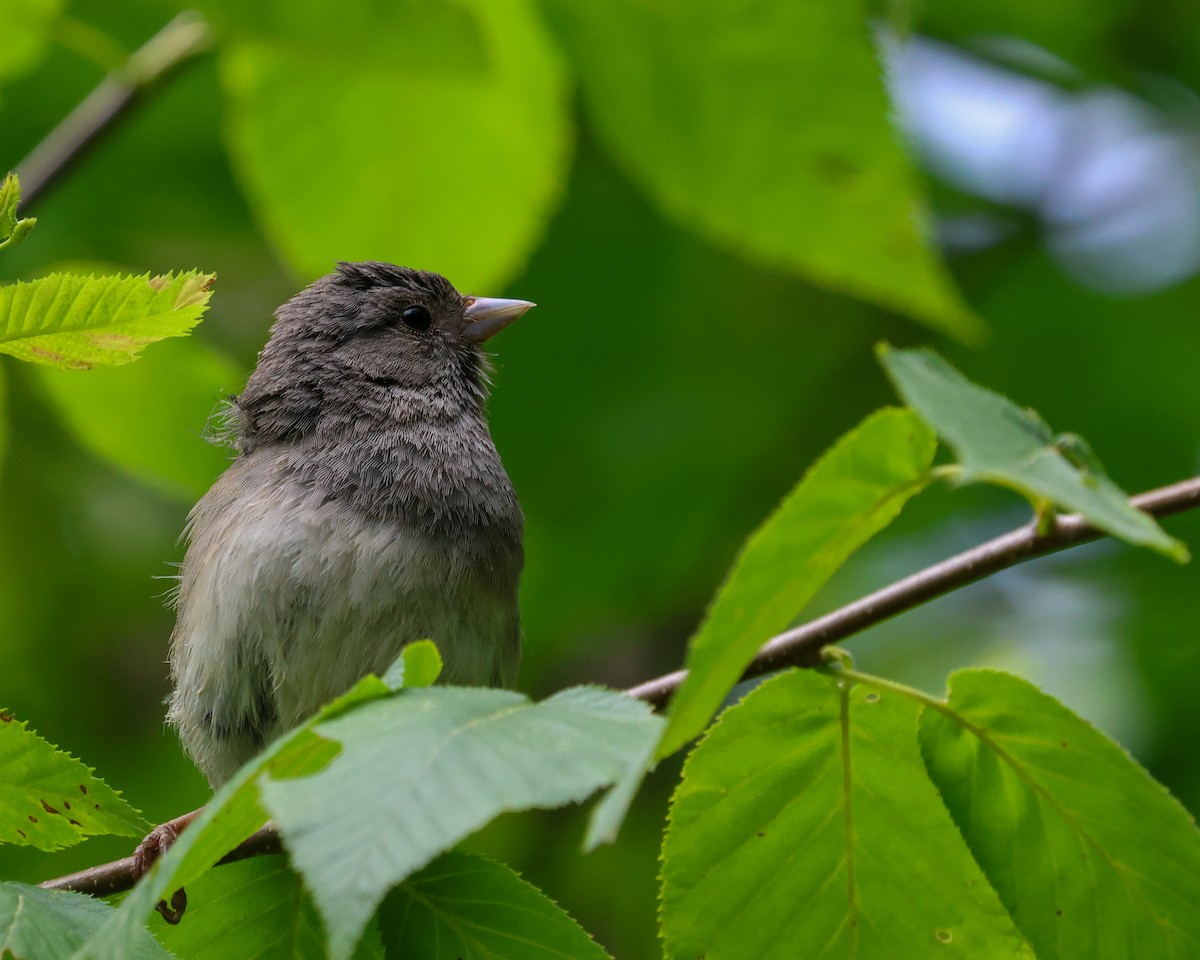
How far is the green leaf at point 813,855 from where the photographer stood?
192 cm

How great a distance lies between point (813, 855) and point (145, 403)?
79.1 inches

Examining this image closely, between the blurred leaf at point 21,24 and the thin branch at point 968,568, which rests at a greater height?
the blurred leaf at point 21,24

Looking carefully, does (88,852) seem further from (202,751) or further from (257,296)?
(257,296)

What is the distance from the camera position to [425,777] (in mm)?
1316

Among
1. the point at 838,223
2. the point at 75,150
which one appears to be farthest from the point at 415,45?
the point at 75,150

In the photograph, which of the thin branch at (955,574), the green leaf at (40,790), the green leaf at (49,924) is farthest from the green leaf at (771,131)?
the green leaf at (49,924)

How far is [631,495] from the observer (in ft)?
15.6

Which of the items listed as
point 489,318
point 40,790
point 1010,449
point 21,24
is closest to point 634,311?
point 489,318

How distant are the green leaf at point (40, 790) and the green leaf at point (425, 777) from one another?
0.58 m

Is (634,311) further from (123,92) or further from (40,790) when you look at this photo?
(40,790)

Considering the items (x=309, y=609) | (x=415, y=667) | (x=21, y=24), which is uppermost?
(x=21, y=24)

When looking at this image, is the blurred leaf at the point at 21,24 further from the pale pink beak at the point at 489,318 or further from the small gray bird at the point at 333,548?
the pale pink beak at the point at 489,318

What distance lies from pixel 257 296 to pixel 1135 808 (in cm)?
464

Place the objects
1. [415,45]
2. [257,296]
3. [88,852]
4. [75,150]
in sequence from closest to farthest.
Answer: [415,45], [75,150], [88,852], [257,296]
